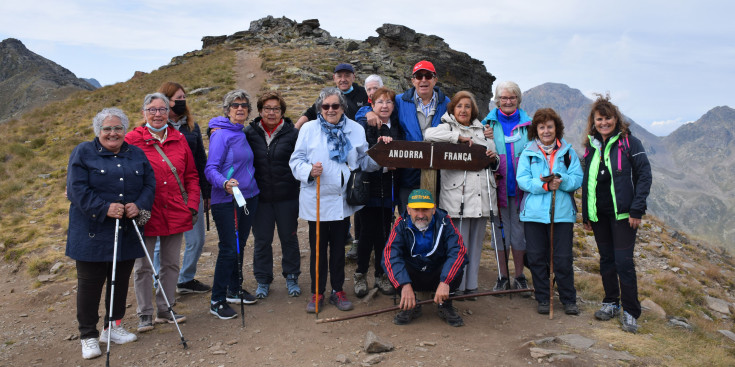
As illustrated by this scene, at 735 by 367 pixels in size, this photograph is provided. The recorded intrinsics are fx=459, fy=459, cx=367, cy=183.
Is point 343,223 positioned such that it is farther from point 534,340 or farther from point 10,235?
point 10,235

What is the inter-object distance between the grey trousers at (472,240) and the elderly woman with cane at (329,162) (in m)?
1.49

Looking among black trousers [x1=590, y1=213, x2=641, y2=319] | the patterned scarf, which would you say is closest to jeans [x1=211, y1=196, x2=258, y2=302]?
the patterned scarf

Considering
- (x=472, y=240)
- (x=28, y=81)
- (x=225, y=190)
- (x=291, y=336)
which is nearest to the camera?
(x=291, y=336)

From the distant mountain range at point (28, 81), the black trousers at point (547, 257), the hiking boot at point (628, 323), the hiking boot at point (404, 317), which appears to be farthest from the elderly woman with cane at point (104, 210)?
the distant mountain range at point (28, 81)

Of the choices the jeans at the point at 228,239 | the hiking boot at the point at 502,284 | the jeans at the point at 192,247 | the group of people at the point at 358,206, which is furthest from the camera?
the hiking boot at the point at 502,284

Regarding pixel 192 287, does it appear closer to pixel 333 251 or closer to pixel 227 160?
pixel 227 160

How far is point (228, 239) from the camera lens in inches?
240

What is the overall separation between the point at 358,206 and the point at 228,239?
1.78 meters

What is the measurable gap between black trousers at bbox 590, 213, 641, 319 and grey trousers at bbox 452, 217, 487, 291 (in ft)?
4.93

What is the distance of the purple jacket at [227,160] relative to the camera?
19.4ft

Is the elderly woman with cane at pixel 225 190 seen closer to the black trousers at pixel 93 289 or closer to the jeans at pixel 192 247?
the jeans at pixel 192 247

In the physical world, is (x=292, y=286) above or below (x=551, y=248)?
below

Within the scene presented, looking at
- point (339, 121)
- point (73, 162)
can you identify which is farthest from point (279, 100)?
point (73, 162)

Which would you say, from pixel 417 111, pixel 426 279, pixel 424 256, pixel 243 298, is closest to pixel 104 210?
pixel 243 298
